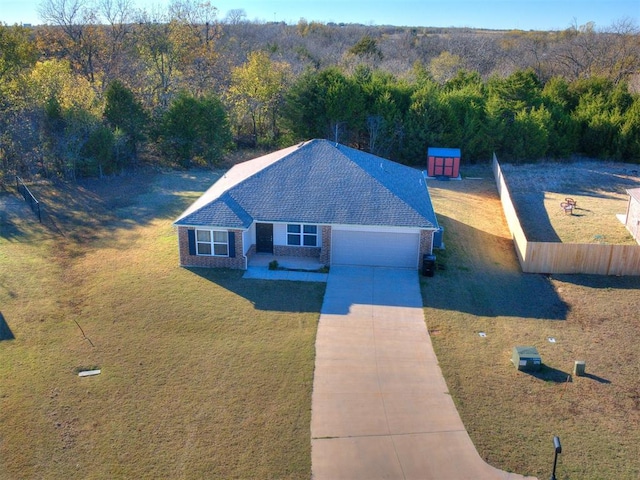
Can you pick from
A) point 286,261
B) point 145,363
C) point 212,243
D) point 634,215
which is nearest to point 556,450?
point 145,363

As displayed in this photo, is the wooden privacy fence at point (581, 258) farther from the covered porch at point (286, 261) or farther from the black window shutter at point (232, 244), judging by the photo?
the black window shutter at point (232, 244)

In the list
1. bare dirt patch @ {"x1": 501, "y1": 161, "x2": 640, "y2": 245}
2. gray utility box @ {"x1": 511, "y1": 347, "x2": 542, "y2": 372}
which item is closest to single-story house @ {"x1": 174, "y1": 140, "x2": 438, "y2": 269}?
gray utility box @ {"x1": 511, "y1": 347, "x2": 542, "y2": 372}

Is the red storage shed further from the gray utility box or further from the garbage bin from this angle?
the gray utility box

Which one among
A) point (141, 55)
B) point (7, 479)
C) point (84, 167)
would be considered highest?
point (141, 55)

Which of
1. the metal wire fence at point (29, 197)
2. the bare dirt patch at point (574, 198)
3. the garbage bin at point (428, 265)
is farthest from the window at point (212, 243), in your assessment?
the bare dirt patch at point (574, 198)

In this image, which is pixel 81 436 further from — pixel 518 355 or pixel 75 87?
pixel 75 87

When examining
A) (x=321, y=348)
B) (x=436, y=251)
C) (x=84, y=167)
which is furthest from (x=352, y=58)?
(x=321, y=348)
